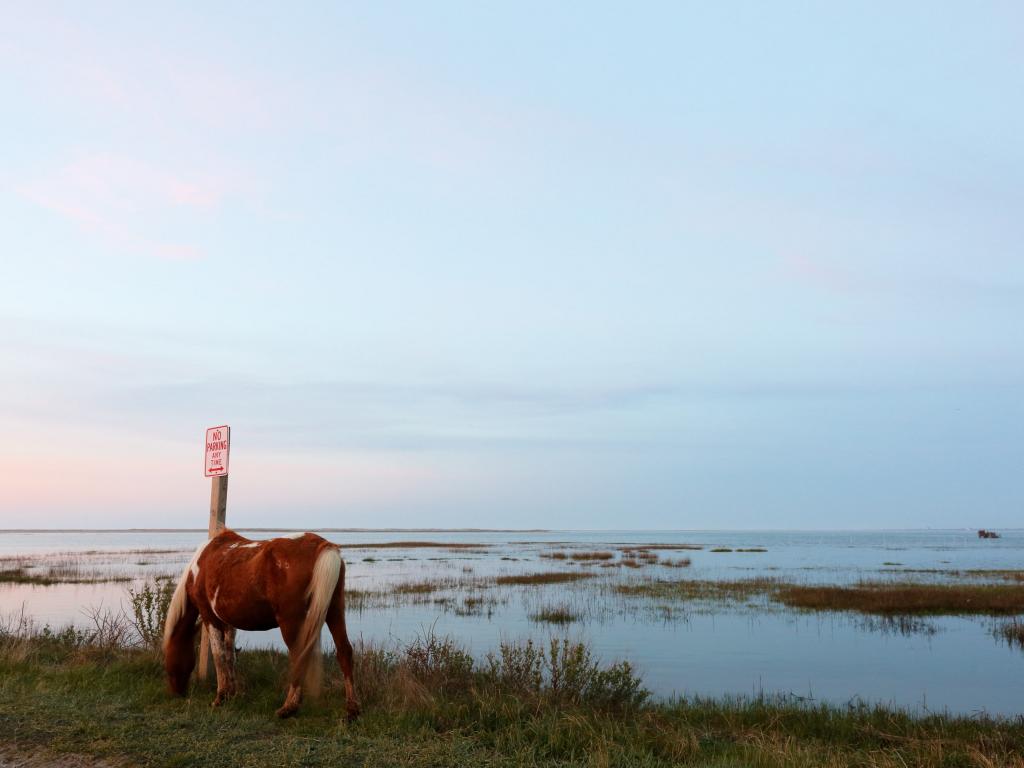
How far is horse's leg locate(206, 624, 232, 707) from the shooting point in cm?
796

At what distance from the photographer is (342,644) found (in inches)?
286

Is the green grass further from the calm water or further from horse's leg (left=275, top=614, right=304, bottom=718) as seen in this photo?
horse's leg (left=275, top=614, right=304, bottom=718)

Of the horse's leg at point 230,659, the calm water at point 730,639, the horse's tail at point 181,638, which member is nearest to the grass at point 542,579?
the calm water at point 730,639

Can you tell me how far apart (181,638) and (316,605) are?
2.29m

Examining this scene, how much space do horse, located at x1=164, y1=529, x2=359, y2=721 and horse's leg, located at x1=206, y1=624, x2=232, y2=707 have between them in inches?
0.4

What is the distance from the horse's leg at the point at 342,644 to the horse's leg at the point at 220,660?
5.05 ft

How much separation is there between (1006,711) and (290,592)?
12.0 metres

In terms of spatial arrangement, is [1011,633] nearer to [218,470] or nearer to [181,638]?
[218,470]

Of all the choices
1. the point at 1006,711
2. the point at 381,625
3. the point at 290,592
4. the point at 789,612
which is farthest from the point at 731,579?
the point at 290,592

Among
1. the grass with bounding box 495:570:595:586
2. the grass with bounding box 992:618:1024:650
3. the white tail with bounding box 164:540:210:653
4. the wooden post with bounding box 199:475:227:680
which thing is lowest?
the grass with bounding box 495:570:595:586

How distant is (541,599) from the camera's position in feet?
88.5

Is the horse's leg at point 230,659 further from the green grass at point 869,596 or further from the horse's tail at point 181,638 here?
the green grass at point 869,596

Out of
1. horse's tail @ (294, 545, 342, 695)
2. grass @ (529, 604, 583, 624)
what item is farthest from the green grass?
horse's tail @ (294, 545, 342, 695)

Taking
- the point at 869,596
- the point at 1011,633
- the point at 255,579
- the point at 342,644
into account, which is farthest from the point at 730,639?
the point at 255,579
